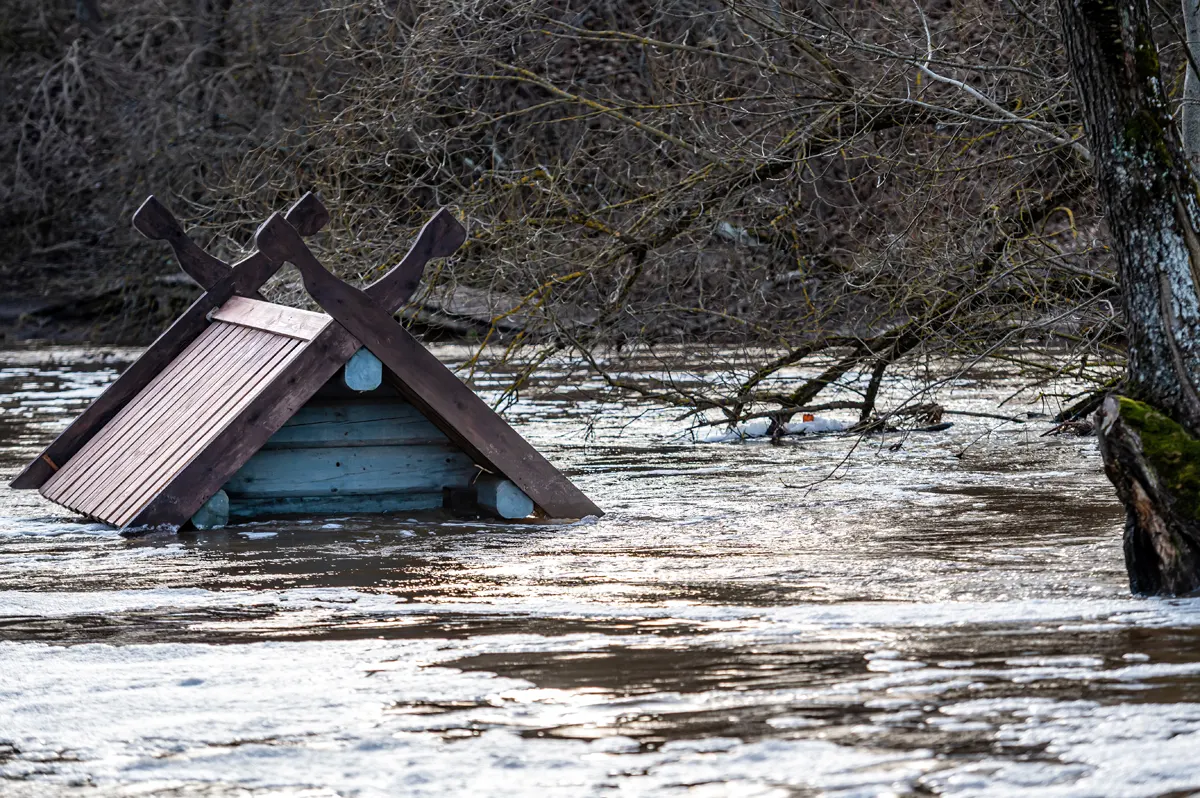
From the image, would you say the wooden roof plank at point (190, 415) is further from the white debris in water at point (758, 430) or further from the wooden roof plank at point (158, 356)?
the white debris in water at point (758, 430)

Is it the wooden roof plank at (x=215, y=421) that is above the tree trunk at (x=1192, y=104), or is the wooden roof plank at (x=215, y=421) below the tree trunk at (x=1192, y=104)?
below

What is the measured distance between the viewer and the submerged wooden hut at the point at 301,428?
746cm

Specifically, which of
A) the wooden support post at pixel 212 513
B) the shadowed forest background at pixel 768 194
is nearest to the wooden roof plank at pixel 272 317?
the wooden support post at pixel 212 513

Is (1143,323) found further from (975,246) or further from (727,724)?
(975,246)

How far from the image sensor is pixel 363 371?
7633 millimetres

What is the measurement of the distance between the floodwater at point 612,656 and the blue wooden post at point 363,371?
704mm

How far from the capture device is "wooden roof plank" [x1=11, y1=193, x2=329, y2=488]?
29.5ft

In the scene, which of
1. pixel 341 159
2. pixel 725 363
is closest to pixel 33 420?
pixel 341 159

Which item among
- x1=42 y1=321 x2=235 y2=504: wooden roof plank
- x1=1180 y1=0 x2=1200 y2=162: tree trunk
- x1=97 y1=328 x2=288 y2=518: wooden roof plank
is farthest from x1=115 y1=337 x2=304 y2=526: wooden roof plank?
x1=1180 y1=0 x2=1200 y2=162: tree trunk

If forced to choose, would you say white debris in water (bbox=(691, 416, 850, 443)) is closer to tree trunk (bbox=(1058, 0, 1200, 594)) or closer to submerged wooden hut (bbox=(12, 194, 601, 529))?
submerged wooden hut (bbox=(12, 194, 601, 529))

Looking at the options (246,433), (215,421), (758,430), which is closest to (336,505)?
(215,421)

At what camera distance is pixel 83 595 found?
623 cm

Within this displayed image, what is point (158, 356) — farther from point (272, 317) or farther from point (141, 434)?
point (272, 317)

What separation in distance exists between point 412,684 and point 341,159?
7221 mm
